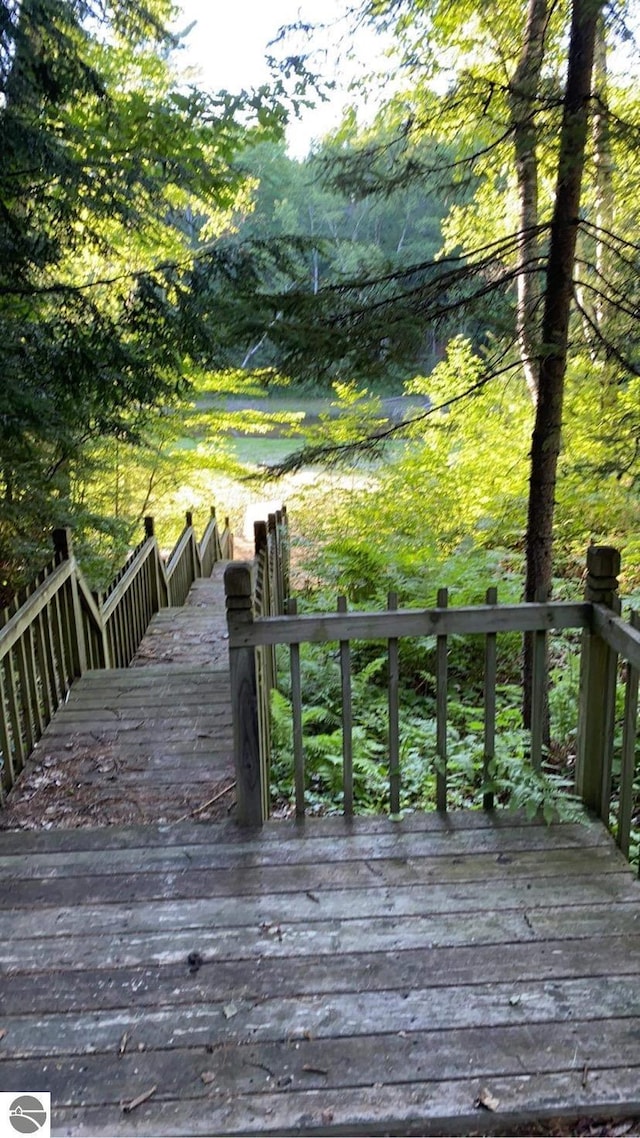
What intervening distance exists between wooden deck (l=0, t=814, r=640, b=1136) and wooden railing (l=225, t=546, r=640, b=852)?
25 centimetres

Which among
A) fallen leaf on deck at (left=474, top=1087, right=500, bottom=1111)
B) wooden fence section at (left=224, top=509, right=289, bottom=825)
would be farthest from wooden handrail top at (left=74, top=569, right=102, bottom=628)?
fallen leaf on deck at (left=474, top=1087, right=500, bottom=1111)

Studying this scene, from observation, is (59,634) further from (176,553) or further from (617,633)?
(176,553)

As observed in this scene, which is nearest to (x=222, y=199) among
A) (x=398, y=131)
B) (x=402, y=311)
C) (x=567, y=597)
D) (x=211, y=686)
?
(x=398, y=131)

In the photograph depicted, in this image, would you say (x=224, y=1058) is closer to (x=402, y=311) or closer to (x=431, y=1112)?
(x=431, y=1112)

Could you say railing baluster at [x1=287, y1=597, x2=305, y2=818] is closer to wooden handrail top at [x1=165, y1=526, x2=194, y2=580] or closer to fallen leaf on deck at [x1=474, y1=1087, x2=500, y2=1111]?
fallen leaf on deck at [x1=474, y1=1087, x2=500, y2=1111]

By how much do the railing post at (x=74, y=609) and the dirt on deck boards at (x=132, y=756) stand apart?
0.13 meters

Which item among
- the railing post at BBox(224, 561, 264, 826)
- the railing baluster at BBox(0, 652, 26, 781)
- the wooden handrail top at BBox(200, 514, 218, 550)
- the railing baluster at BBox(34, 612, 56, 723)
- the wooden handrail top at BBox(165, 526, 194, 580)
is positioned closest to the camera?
the railing post at BBox(224, 561, 264, 826)

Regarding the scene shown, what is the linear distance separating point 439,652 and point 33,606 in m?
2.71

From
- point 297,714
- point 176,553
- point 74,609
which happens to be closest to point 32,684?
point 74,609

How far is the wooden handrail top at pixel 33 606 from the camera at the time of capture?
3.98m

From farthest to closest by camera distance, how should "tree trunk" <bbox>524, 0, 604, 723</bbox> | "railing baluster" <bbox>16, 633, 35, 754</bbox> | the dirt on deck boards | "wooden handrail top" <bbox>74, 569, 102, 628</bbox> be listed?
"wooden handrail top" <bbox>74, 569, 102, 628</bbox>
"railing baluster" <bbox>16, 633, 35, 754</bbox>
"tree trunk" <bbox>524, 0, 604, 723</bbox>
the dirt on deck boards

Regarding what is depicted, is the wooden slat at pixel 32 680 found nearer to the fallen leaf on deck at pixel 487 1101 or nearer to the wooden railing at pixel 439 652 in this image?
the wooden railing at pixel 439 652

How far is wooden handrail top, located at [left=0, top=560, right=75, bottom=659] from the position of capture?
3976mm

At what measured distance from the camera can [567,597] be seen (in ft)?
22.9
